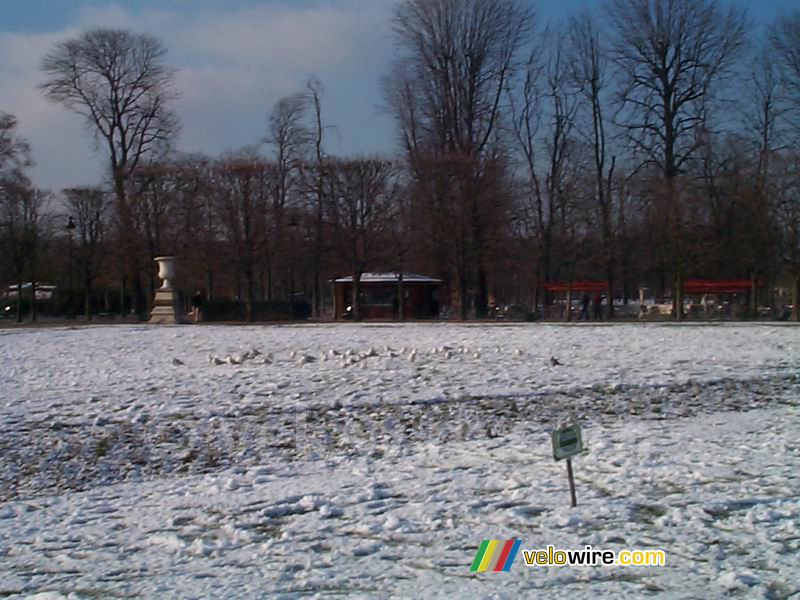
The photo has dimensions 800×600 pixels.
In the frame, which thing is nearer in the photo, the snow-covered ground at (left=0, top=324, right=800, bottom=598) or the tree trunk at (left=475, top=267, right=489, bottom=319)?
the snow-covered ground at (left=0, top=324, right=800, bottom=598)

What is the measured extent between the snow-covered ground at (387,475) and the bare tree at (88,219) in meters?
39.8

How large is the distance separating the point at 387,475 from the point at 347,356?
10.5 m

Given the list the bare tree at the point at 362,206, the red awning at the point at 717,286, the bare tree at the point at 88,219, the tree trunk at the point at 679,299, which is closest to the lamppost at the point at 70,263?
the bare tree at the point at 88,219

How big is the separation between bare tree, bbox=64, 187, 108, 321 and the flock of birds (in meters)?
39.9

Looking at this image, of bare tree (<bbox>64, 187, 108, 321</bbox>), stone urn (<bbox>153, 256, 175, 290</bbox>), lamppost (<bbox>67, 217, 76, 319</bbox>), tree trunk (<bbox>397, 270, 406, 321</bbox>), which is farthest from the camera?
bare tree (<bbox>64, 187, 108, 321</bbox>)

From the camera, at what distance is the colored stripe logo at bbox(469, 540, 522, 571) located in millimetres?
7012

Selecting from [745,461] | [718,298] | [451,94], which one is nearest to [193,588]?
[745,461]

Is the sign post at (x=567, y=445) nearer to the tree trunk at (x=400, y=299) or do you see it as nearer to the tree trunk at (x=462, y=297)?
the tree trunk at (x=462, y=297)

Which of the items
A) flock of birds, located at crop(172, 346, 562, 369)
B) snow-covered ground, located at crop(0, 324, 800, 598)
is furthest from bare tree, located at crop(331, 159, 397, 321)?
snow-covered ground, located at crop(0, 324, 800, 598)

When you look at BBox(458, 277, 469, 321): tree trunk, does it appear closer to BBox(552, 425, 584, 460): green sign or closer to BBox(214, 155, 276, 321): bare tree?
BBox(214, 155, 276, 321): bare tree

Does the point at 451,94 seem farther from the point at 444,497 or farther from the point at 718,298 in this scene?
the point at 444,497

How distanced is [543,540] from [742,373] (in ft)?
42.3

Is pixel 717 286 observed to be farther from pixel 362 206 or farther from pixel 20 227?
pixel 20 227

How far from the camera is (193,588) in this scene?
6.66 metres
